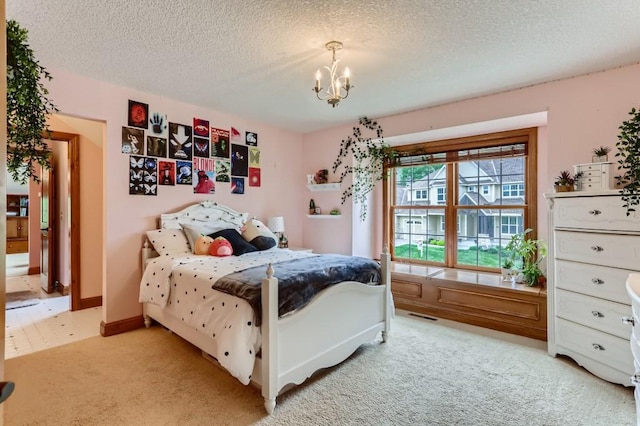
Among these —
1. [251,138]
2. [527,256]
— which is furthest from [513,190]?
[251,138]

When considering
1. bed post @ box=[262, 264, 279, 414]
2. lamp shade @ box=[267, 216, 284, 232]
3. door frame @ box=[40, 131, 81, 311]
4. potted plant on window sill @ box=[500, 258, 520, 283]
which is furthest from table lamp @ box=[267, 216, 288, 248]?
potted plant on window sill @ box=[500, 258, 520, 283]

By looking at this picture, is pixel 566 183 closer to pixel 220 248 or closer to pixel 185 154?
pixel 220 248

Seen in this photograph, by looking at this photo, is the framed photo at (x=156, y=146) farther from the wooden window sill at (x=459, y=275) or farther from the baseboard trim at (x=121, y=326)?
the wooden window sill at (x=459, y=275)

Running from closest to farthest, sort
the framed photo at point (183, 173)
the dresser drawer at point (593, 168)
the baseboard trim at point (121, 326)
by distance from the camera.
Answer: the dresser drawer at point (593, 168) < the baseboard trim at point (121, 326) < the framed photo at point (183, 173)

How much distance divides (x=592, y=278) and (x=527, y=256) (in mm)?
1014

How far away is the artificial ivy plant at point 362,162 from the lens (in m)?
4.44

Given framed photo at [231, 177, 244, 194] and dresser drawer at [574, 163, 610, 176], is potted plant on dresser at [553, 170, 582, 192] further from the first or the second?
framed photo at [231, 177, 244, 194]

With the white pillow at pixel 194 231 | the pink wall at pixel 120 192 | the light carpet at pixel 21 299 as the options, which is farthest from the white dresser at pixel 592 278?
the light carpet at pixel 21 299

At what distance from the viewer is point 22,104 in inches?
52.1

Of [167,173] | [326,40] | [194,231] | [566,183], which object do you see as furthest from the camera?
[167,173]

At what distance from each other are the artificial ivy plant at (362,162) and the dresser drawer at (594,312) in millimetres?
2543

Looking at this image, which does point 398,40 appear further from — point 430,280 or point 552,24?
point 430,280

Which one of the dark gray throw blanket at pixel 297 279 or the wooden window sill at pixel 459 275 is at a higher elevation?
the dark gray throw blanket at pixel 297 279

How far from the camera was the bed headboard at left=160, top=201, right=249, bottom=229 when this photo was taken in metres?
3.51
